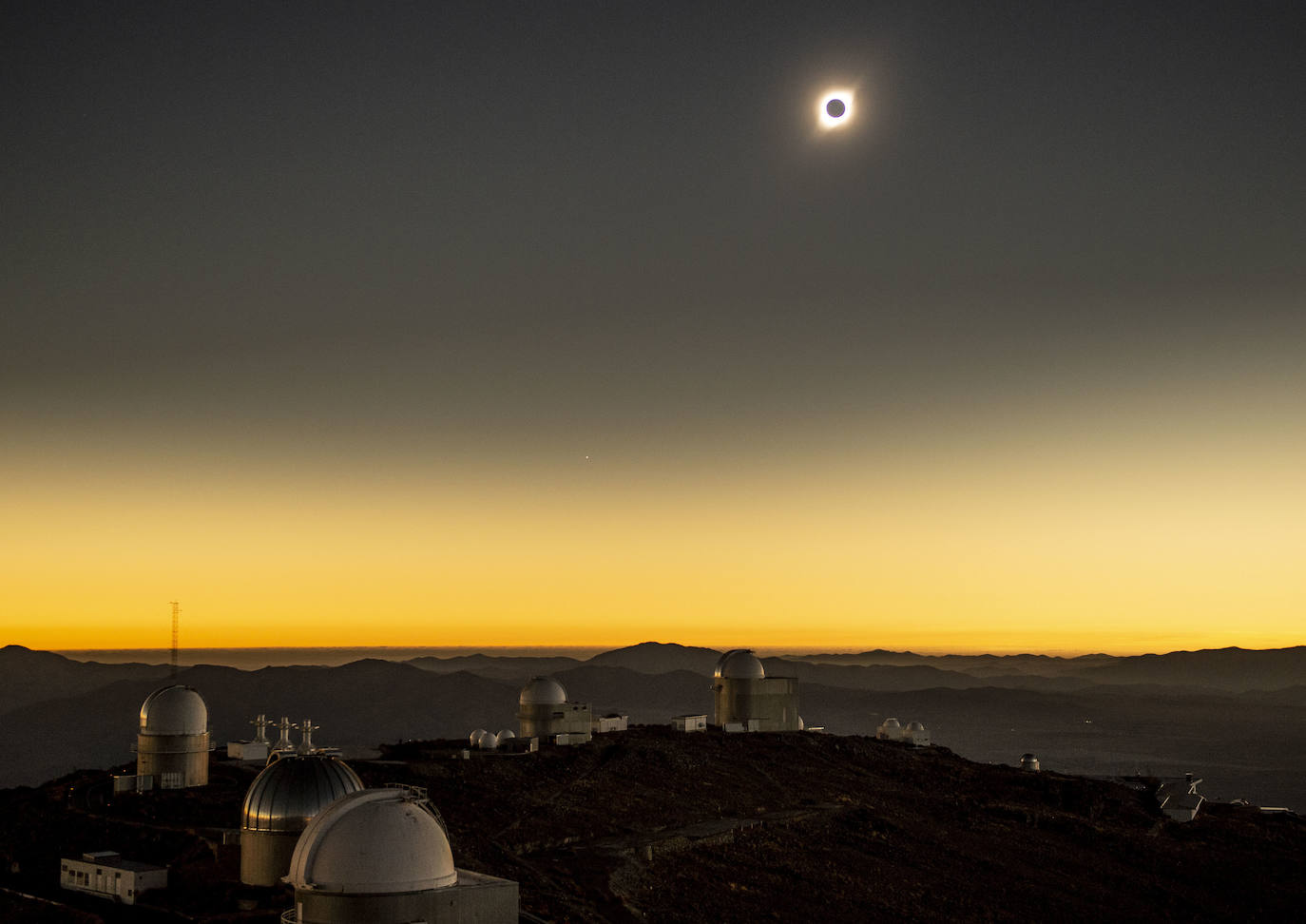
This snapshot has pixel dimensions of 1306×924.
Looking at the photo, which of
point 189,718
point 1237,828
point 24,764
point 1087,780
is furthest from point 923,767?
point 24,764

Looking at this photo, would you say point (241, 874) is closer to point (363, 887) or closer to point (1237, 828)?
point (363, 887)

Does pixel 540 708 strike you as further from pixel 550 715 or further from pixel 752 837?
pixel 752 837

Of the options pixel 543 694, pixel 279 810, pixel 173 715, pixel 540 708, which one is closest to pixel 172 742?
pixel 173 715

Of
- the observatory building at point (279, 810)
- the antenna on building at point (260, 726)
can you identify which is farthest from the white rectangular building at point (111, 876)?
the antenna on building at point (260, 726)

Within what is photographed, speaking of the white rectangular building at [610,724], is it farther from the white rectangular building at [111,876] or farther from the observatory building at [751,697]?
the white rectangular building at [111,876]

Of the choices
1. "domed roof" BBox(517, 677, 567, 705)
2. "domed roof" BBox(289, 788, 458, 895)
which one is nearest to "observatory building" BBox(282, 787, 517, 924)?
"domed roof" BBox(289, 788, 458, 895)

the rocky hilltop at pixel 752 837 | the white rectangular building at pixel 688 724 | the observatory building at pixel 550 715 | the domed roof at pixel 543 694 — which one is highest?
the domed roof at pixel 543 694
